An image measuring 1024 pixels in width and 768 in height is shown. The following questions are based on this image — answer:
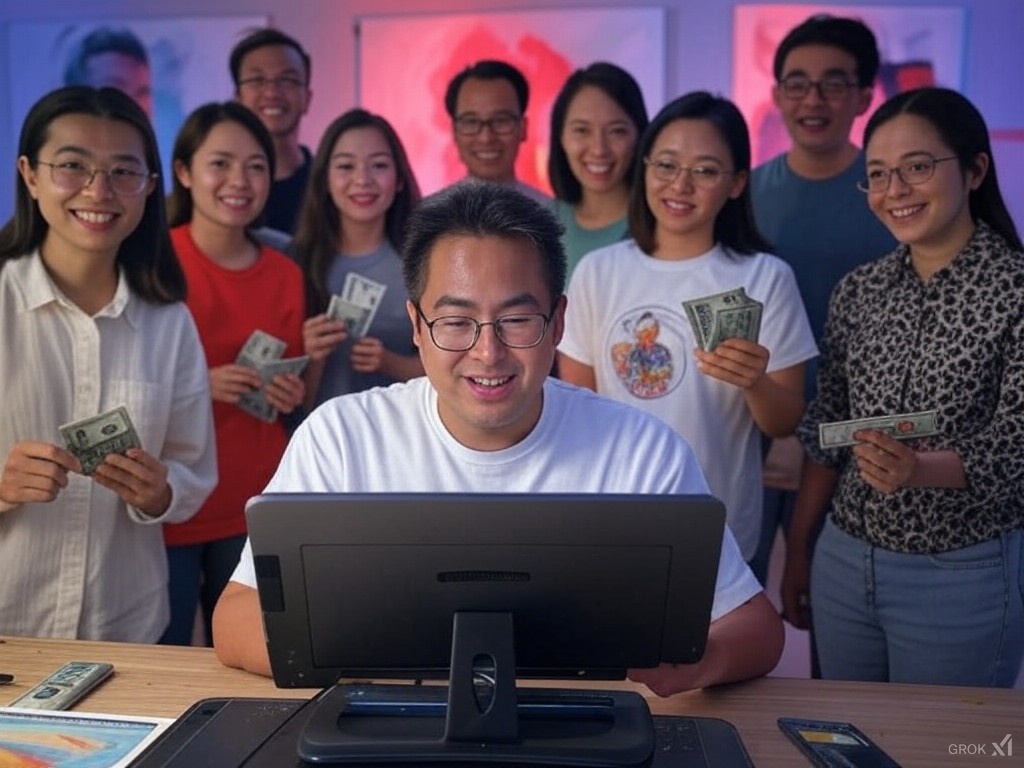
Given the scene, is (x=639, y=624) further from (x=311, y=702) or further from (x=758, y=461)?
(x=758, y=461)

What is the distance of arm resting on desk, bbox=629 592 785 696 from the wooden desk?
1.1 inches

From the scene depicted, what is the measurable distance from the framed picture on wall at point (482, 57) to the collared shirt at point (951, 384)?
287cm

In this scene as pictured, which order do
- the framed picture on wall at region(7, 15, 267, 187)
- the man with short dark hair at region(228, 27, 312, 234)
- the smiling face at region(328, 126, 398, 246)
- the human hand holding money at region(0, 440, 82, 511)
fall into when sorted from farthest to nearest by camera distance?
the framed picture on wall at region(7, 15, 267, 187)
the man with short dark hair at region(228, 27, 312, 234)
the smiling face at region(328, 126, 398, 246)
the human hand holding money at region(0, 440, 82, 511)

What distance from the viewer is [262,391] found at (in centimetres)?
285

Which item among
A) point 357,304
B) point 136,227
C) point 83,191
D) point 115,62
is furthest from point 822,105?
point 115,62

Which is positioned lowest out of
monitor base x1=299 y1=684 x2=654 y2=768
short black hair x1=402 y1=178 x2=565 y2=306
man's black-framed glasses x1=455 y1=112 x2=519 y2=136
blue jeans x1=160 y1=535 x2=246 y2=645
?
blue jeans x1=160 y1=535 x2=246 y2=645

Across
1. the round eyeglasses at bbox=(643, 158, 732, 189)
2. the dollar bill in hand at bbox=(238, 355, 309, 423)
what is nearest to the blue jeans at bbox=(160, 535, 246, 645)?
the dollar bill in hand at bbox=(238, 355, 309, 423)

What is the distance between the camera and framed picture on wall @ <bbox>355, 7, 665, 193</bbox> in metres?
5.14

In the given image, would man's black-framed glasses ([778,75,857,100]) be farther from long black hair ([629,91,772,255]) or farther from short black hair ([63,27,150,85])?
short black hair ([63,27,150,85])

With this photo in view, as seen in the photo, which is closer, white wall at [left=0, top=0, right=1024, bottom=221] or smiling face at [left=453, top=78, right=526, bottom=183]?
smiling face at [left=453, top=78, right=526, bottom=183]

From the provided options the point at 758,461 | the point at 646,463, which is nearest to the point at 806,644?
the point at 758,461

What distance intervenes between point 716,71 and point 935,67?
1.03m

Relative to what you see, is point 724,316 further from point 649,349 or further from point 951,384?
point 951,384

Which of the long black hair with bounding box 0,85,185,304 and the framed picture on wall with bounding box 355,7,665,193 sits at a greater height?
the framed picture on wall with bounding box 355,7,665,193
